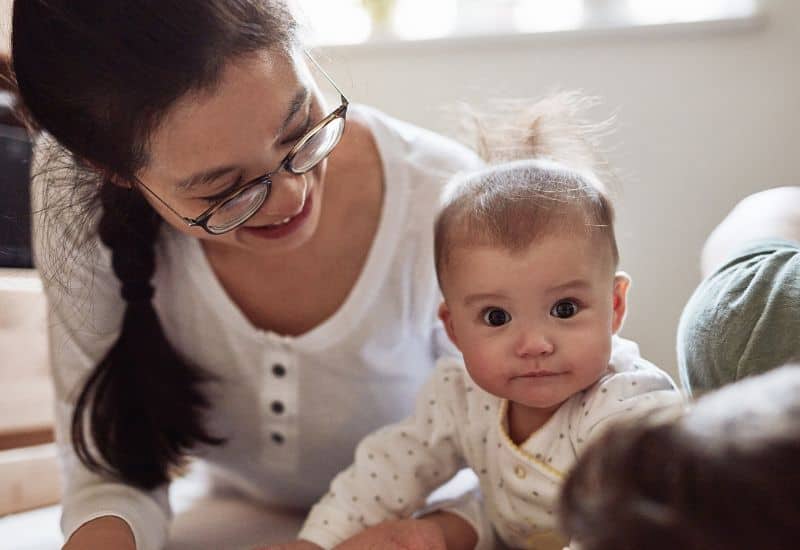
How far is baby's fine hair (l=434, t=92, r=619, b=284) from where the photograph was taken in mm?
894

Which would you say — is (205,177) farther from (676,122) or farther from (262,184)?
(676,122)

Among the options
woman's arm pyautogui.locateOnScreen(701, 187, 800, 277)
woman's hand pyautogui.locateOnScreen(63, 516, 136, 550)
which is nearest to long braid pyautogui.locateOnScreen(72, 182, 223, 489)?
woman's hand pyautogui.locateOnScreen(63, 516, 136, 550)

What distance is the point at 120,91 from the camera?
873 millimetres

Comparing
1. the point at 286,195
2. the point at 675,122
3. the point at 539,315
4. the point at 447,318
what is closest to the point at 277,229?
the point at 286,195

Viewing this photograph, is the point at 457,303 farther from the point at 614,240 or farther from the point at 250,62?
the point at 250,62

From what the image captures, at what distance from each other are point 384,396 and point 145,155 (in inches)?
19.2

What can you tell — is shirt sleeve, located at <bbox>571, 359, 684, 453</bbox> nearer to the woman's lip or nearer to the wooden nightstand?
the woman's lip

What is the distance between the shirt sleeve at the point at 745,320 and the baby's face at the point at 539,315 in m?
0.09

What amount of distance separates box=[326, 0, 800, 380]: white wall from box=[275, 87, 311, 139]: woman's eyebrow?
0.68 meters

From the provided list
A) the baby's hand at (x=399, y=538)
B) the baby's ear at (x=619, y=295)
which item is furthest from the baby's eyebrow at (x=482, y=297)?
the baby's hand at (x=399, y=538)

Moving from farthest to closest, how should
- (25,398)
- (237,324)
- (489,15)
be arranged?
1. (489,15)
2. (25,398)
3. (237,324)

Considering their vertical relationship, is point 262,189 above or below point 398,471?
above

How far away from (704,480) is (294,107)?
586mm

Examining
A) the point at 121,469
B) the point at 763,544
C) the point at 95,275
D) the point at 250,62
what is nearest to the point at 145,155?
the point at 250,62
